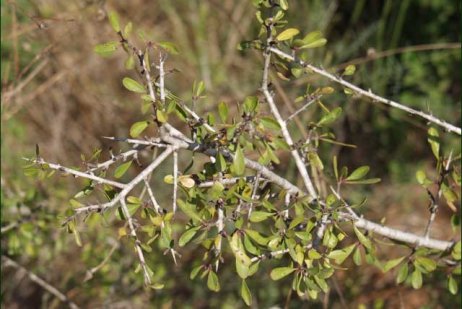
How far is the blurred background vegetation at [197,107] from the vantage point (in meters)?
2.40

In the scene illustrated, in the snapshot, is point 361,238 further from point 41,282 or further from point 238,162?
point 41,282

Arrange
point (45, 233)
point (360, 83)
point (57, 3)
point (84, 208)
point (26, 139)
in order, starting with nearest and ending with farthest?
point (84, 208), point (45, 233), point (360, 83), point (26, 139), point (57, 3)

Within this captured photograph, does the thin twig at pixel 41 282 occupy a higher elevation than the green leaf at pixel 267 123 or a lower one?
lower

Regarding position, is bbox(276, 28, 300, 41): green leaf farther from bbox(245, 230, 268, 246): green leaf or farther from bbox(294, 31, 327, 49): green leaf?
bbox(245, 230, 268, 246): green leaf

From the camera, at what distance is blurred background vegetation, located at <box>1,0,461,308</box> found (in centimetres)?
240

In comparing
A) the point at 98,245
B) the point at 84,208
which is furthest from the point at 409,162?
the point at 84,208

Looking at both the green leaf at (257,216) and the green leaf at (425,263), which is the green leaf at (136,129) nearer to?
the green leaf at (257,216)

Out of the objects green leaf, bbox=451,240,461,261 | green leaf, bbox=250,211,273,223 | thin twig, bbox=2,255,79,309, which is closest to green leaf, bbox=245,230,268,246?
green leaf, bbox=250,211,273,223

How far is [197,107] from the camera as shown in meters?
3.21

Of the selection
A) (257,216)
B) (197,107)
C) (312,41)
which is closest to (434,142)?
(312,41)

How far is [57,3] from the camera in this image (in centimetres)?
360

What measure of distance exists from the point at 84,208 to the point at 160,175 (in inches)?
69.7

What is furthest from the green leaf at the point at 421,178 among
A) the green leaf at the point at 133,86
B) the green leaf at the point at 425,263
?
the green leaf at the point at 133,86

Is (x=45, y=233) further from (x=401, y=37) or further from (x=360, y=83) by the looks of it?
(x=401, y=37)
